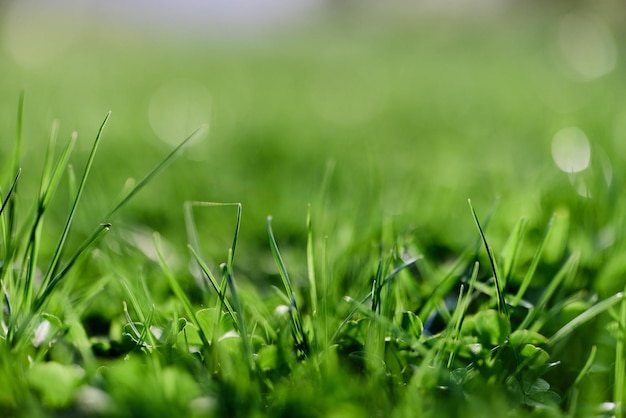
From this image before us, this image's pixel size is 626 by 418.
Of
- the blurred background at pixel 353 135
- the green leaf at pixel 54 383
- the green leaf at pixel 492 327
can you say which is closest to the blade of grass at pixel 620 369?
the green leaf at pixel 492 327

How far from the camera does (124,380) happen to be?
2.20 feet

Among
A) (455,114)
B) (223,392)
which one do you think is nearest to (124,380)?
(223,392)

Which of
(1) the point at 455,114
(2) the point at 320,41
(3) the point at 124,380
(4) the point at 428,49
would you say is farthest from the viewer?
(2) the point at 320,41

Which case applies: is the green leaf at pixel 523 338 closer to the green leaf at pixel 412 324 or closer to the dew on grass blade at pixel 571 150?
the green leaf at pixel 412 324

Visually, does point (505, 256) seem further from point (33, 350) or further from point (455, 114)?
point (455, 114)

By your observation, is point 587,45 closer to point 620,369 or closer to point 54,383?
point 620,369

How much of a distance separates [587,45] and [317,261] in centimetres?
505

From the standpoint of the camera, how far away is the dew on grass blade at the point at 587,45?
170 inches

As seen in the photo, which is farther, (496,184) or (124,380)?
(496,184)

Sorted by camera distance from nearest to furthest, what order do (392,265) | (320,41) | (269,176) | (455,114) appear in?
(392,265) < (269,176) < (455,114) < (320,41)

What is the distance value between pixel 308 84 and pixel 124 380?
140 inches

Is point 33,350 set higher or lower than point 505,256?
lower

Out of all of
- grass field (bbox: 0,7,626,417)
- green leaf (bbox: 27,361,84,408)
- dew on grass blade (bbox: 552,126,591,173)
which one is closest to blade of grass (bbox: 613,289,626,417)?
grass field (bbox: 0,7,626,417)

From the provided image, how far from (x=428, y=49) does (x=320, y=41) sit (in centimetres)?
155
